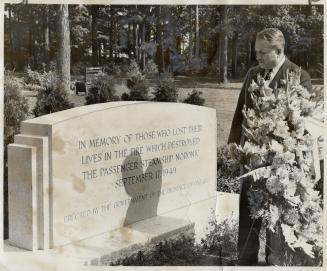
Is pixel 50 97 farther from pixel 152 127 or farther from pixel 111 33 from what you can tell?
pixel 152 127

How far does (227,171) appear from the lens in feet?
7.11

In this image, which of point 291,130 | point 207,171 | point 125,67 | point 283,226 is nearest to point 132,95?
point 125,67

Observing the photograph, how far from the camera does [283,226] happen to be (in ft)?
6.75

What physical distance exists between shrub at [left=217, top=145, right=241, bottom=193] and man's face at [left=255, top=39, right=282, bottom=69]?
392mm

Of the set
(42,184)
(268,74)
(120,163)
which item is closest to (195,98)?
(268,74)

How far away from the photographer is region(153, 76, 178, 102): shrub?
2.07 m

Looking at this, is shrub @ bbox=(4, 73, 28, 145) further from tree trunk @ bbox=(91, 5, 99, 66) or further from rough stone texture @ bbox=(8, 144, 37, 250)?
tree trunk @ bbox=(91, 5, 99, 66)

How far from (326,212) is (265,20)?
0.86m

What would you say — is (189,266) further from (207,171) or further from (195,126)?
(195,126)

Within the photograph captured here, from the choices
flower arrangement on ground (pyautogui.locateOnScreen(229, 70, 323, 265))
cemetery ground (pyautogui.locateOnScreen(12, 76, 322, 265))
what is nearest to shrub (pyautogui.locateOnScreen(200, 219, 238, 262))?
cemetery ground (pyautogui.locateOnScreen(12, 76, 322, 265))

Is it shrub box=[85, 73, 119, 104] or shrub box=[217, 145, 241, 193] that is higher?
shrub box=[85, 73, 119, 104]

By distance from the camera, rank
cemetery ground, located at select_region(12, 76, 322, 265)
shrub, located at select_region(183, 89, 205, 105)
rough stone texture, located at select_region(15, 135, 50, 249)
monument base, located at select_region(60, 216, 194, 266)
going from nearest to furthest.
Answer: rough stone texture, located at select_region(15, 135, 50, 249) < monument base, located at select_region(60, 216, 194, 266) < cemetery ground, located at select_region(12, 76, 322, 265) < shrub, located at select_region(183, 89, 205, 105)

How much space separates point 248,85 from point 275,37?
0.24 meters

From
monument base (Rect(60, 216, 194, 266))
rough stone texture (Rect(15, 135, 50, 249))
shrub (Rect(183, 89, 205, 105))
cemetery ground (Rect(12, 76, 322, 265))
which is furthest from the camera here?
shrub (Rect(183, 89, 205, 105))
